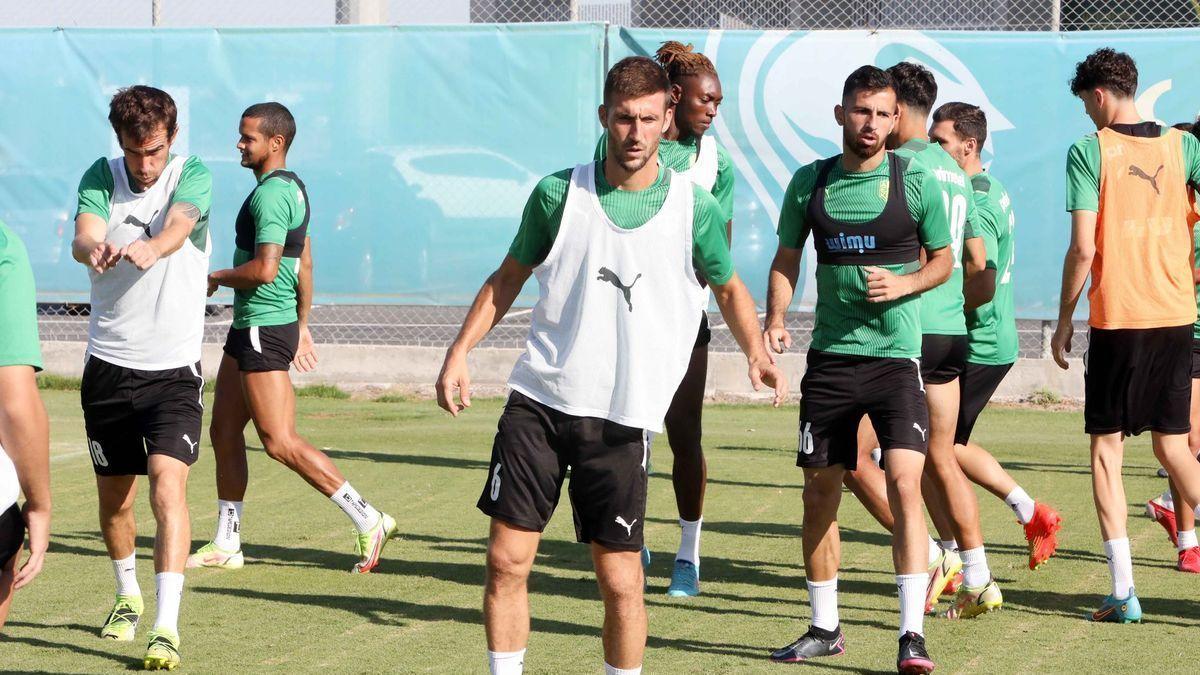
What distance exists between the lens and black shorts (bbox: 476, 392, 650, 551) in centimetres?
461

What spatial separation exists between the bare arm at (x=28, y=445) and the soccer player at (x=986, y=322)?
399 centimetres

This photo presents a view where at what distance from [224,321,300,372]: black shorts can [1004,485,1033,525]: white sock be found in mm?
3516

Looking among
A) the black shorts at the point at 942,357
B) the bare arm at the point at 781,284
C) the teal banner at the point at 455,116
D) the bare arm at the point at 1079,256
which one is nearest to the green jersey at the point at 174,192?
the bare arm at the point at 781,284

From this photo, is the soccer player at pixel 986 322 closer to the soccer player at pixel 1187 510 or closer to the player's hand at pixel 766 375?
the soccer player at pixel 1187 510

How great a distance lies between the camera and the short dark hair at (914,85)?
6254 mm

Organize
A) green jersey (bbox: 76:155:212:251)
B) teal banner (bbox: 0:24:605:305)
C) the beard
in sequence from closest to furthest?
the beard → green jersey (bbox: 76:155:212:251) → teal banner (bbox: 0:24:605:305)

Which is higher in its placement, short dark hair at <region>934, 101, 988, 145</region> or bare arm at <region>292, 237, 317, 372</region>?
short dark hair at <region>934, 101, 988, 145</region>

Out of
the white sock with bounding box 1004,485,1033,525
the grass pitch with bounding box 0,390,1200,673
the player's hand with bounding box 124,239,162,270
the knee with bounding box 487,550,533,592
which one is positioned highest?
the player's hand with bounding box 124,239,162,270

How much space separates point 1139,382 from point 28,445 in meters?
4.52

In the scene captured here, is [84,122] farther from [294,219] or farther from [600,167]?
[600,167]

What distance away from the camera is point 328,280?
46.4 ft

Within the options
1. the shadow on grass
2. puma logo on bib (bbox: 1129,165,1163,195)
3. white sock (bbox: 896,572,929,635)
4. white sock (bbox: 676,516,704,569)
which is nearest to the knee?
the shadow on grass

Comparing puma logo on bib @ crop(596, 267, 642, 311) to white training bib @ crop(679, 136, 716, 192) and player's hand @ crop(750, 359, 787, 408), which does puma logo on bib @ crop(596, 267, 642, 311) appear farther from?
white training bib @ crop(679, 136, 716, 192)

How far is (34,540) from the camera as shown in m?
3.98
